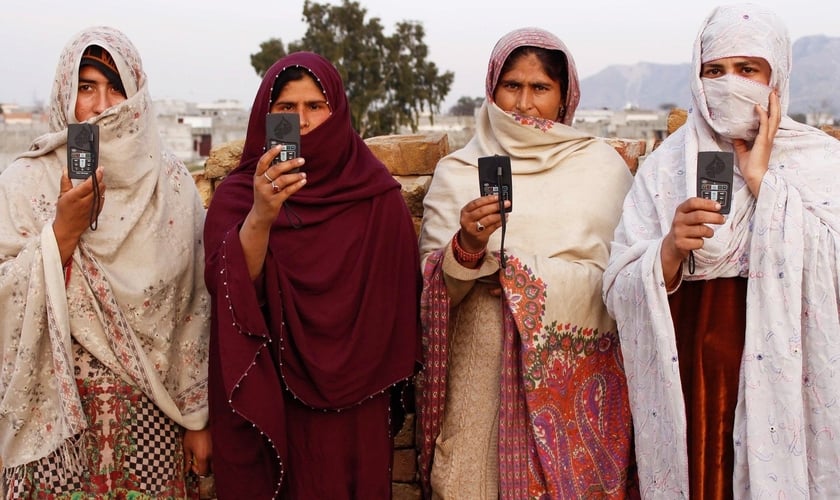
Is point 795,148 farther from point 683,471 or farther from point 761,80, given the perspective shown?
point 683,471

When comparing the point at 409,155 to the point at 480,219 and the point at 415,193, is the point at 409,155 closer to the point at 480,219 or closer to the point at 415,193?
the point at 415,193

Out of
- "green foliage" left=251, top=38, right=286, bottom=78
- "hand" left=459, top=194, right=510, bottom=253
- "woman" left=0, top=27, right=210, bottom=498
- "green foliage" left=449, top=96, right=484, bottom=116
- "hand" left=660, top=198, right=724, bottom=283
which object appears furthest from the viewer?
"green foliage" left=449, top=96, right=484, bottom=116

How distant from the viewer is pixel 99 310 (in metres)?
2.35

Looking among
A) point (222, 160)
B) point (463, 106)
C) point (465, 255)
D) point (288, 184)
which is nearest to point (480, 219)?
point (465, 255)

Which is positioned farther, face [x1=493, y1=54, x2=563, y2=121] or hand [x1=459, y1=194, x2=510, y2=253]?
face [x1=493, y1=54, x2=563, y2=121]

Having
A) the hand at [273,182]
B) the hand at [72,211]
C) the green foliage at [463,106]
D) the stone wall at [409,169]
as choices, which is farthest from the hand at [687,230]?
the green foliage at [463,106]

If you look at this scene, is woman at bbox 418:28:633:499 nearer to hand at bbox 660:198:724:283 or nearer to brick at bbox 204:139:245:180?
hand at bbox 660:198:724:283

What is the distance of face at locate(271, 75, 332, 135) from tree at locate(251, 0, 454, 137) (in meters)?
23.8

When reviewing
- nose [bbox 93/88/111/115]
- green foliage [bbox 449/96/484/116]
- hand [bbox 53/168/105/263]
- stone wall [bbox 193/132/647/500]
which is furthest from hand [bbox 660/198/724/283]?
green foliage [bbox 449/96/484/116]

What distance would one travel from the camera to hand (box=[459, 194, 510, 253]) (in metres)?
2.17

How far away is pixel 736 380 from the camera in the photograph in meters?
2.21

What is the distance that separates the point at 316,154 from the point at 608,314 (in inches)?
39.6

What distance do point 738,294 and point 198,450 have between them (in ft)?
5.36

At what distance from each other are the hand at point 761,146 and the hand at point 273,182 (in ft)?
3.89
